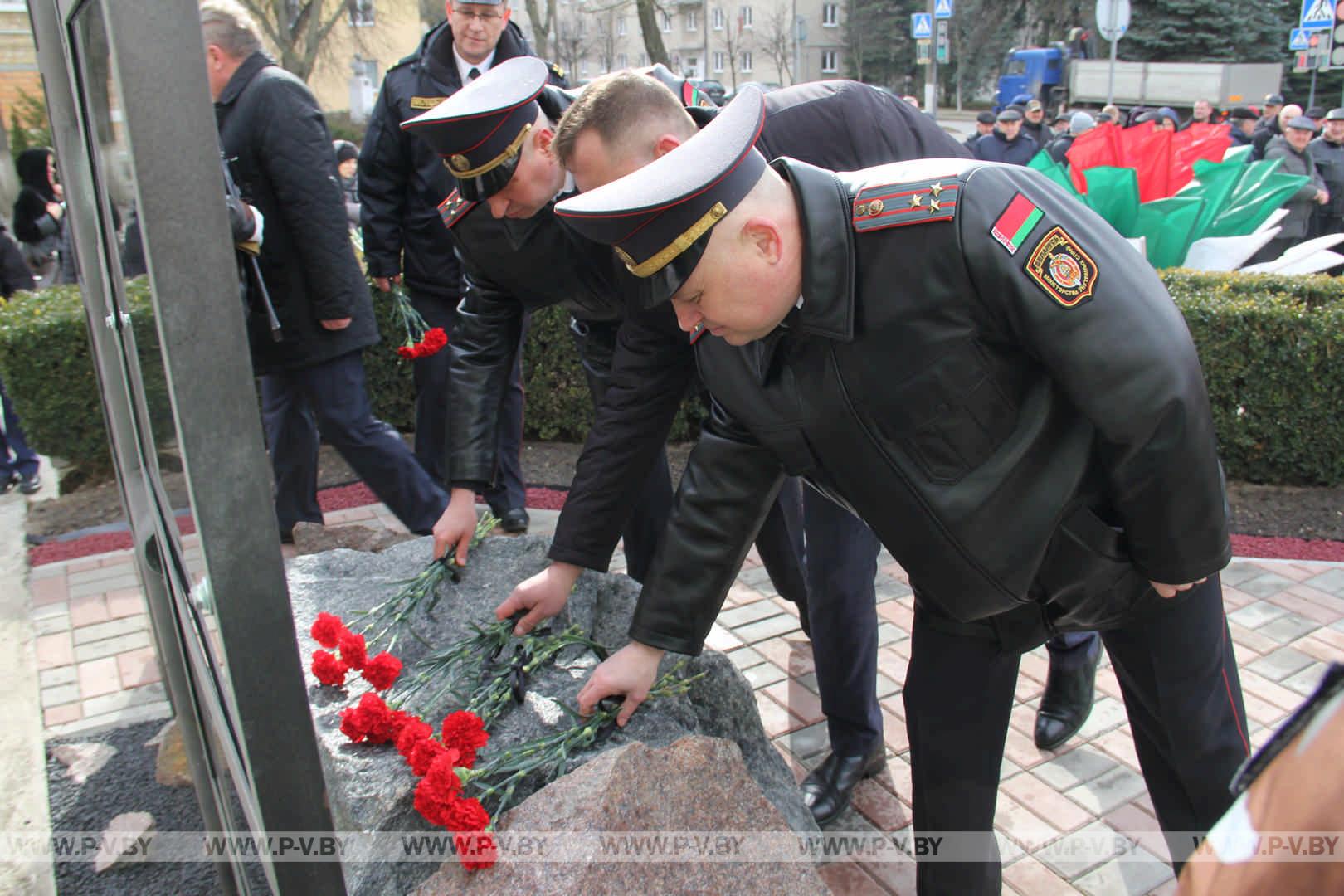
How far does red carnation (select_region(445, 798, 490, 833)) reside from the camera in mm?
1706

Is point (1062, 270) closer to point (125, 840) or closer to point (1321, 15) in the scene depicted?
point (125, 840)

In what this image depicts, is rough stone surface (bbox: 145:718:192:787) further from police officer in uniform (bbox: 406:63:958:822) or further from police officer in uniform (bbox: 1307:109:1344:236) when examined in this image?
police officer in uniform (bbox: 1307:109:1344:236)

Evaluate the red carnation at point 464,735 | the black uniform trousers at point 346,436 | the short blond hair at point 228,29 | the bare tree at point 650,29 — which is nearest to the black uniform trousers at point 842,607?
the red carnation at point 464,735

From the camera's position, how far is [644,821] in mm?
1777

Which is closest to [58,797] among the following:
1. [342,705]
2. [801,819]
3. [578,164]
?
[342,705]

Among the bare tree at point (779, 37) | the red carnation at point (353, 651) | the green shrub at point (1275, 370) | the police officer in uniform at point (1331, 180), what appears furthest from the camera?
the bare tree at point (779, 37)

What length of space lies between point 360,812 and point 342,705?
363mm

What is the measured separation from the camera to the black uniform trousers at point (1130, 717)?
1.84 m

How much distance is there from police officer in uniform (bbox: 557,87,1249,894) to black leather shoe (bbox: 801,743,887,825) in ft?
2.52

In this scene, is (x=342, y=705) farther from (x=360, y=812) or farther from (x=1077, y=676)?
(x=1077, y=676)

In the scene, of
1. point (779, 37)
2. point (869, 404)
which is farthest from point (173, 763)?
point (779, 37)

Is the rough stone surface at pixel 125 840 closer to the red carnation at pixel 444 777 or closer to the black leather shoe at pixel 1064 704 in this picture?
the red carnation at pixel 444 777

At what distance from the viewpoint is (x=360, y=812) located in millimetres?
1977

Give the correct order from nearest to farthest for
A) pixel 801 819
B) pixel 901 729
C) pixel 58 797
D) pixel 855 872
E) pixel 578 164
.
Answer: pixel 578 164 → pixel 801 819 → pixel 855 872 → pixel 58 797 → pixel 901 729
